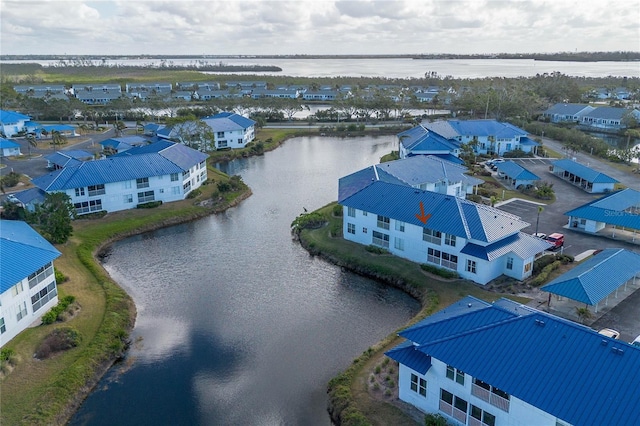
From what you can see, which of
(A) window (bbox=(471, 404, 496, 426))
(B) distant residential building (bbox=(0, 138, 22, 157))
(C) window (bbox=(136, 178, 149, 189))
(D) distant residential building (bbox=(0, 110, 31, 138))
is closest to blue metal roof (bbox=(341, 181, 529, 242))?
(A) window (bbox=(471, 404, 496, 426))

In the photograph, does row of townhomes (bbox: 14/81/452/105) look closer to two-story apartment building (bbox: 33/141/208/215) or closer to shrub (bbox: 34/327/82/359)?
two-story apartment building (bbox: 33/141/208/215)

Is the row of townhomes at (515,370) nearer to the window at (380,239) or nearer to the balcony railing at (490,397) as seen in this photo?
the balcony railing at (490,397)

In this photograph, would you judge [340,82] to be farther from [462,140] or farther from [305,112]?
[462,140]

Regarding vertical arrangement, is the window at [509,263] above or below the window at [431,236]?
below

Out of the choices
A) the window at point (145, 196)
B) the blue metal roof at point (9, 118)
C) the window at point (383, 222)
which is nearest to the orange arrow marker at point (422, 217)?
the window at point (383, 222)

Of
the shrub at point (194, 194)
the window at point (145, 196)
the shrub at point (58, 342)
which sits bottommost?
the shrub at point (58, 342)

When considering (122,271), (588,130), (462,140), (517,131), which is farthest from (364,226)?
(588,130)

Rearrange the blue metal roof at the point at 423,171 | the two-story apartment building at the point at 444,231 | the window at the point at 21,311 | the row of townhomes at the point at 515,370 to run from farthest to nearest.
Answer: the blue metal roof at the point at 423,171, the two-story apartment building at the point at 444,231, the window at the point at 21,311, the row of townhomes at the point at 515,370

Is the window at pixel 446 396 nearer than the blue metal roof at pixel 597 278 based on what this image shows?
Yes
